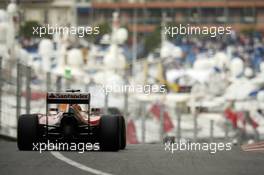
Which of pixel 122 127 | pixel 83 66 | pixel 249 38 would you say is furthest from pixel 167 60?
pixel 122 127

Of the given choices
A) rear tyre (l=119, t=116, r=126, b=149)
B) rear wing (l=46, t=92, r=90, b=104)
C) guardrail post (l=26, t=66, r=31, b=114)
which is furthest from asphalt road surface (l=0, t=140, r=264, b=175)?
guardrail post (l=26, t=66, r=31, b=114)

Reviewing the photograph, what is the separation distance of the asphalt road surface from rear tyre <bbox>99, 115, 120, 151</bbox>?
0.15 meters

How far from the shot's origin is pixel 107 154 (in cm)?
1769

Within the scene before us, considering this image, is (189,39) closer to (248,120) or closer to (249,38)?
(249,38)

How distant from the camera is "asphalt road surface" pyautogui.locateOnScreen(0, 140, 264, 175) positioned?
600 inches

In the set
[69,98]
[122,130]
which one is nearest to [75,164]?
[69,98]

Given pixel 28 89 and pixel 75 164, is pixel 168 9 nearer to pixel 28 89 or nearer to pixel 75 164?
pixel 28 89

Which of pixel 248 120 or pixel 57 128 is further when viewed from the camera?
pixel 248 120

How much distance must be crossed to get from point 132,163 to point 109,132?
6.48 ft

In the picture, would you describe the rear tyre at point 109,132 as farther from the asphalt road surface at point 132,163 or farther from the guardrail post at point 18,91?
the guardrail post at point 18,91

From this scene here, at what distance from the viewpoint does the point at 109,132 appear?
1825cm

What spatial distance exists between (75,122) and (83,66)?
245 ft

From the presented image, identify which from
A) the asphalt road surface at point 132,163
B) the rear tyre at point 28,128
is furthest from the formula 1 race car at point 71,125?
the asphalt road surface at point 132,163

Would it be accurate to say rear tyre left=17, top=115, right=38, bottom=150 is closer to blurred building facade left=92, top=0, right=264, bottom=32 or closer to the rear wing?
the rear wing
